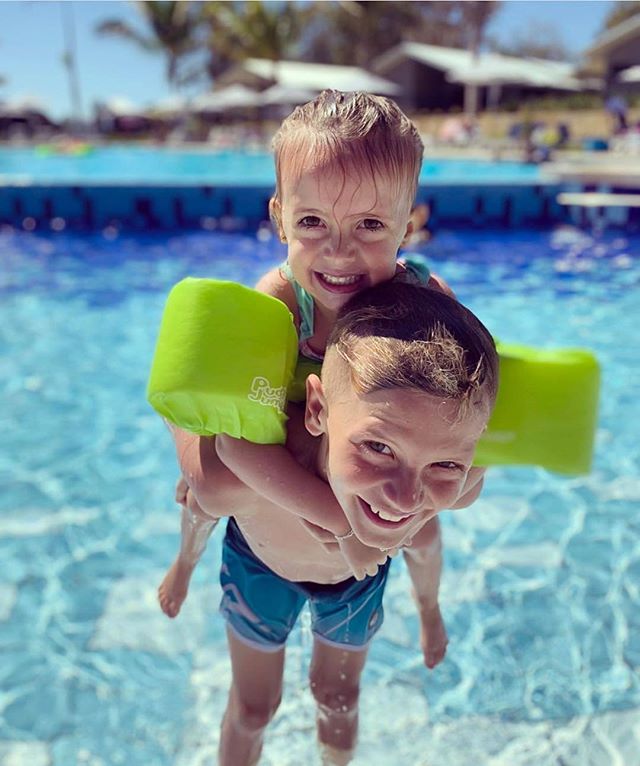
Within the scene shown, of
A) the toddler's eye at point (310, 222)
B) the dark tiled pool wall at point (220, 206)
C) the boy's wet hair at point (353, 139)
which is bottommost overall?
the dark tiled pool wall at point (220, 206)

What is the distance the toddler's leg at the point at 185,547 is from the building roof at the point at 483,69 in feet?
90.2

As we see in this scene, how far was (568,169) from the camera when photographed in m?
13.1

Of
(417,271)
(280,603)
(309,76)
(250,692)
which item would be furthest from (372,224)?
(309,76)

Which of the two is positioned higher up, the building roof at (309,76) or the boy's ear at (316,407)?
the boy's ear at (316,407)

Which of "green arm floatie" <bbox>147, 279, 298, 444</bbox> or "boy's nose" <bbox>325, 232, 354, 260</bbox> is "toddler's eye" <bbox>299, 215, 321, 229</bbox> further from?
"green arm floatie" <bbox>147, 279, 298, 444</bbox>

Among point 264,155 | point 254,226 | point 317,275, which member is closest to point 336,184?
point 317,275

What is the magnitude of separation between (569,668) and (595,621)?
329 millimetres

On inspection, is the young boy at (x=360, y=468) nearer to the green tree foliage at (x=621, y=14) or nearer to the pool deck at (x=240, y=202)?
the pool deck at (x=240, y=202)

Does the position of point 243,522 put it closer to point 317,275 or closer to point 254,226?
point 317,275

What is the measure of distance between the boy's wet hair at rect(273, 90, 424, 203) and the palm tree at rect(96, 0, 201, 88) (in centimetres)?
3770

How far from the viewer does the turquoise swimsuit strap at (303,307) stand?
1.62 meters

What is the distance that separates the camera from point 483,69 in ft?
90.0

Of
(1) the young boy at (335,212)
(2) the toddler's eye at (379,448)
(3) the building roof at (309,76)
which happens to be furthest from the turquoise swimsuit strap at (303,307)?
(3) the building roof at (309,76)

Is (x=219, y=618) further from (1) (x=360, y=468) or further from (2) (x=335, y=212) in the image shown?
(2) (x=335, y=212)
